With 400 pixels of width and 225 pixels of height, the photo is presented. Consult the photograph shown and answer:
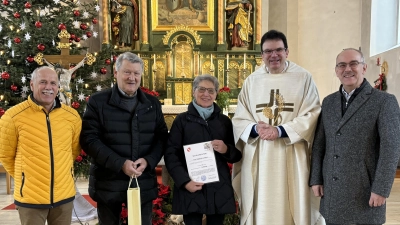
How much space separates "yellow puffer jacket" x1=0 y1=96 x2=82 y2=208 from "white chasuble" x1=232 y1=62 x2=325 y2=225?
1.20 meters

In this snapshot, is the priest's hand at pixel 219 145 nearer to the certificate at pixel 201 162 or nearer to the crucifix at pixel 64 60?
the certificate at pixel 201 162

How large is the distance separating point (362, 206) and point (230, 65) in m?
6.40

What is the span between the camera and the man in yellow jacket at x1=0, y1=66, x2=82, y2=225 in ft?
6.68

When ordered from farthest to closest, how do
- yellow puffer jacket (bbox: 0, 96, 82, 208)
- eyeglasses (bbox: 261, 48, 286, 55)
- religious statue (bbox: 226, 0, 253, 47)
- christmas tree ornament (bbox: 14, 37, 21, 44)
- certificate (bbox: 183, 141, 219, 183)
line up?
religious statue (bbox: 226, 0, 253, 47)
christmas tree ornament (bbox: 14, 37, 21, 44)
eyeglasses (bbox: 261, 48, 286, 55)
certificate (bbox: 183, 141, 219, 183)
yellow puffer jacket (bbox: 0, 96, 82, 208)

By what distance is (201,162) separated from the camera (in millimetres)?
2258

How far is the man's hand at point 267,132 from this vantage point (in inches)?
90.2

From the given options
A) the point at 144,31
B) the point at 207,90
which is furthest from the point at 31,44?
the point at 207,90

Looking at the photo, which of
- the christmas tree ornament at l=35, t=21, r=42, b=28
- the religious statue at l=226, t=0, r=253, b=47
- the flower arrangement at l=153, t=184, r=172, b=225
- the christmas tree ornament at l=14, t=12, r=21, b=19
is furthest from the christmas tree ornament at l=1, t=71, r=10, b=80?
the religious statue at l=226, t=0, r=253, b=47

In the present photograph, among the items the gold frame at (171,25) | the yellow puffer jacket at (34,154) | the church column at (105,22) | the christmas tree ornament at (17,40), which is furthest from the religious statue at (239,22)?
the yellow puffer jacket at (34,154)

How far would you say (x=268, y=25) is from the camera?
984cm

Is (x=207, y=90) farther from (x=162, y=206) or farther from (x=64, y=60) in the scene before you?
(x=64, y=60)

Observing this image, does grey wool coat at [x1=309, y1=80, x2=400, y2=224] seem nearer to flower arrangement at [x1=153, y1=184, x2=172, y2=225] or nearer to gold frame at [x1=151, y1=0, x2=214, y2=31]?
flower arrangement at [x1=153, y1=184, x2=172, y2=225]

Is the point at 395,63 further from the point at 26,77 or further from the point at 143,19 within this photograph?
the point at 26,77

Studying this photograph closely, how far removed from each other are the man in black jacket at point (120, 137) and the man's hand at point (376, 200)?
4.27ft
